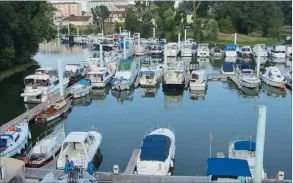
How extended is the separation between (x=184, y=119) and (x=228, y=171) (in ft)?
34.3

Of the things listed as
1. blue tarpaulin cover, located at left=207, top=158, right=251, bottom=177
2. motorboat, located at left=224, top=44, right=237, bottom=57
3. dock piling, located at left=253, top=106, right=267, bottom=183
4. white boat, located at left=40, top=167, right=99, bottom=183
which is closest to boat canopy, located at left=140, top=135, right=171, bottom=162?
blue tarpaulin cover, located at left=207, top=158, right=251, bottom=177

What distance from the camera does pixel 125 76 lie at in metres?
31.0

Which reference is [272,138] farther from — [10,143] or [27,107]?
[27,107]

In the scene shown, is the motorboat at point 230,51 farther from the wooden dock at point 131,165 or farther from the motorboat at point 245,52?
the wooden dock at point 131,165

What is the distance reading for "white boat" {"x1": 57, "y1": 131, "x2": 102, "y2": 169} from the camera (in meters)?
14.6

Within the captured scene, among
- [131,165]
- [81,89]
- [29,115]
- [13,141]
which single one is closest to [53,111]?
[29,115]

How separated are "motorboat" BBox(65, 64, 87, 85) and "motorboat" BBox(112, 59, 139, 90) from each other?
350 centimetres

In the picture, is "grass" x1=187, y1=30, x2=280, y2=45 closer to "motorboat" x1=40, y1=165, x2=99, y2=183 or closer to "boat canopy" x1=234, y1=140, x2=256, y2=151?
"boat canopy" x1=234, y1=140, x2=256, y2=151

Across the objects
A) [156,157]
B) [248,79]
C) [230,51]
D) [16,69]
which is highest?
[230,51]

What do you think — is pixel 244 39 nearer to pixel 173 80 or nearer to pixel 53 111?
pixel 173 80

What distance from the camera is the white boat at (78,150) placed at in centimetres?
1455

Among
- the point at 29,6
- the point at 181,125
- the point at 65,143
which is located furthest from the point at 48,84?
the point at 29,6

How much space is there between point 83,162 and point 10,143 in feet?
13.1

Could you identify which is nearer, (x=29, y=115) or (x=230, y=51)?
(x=29, y=115)
